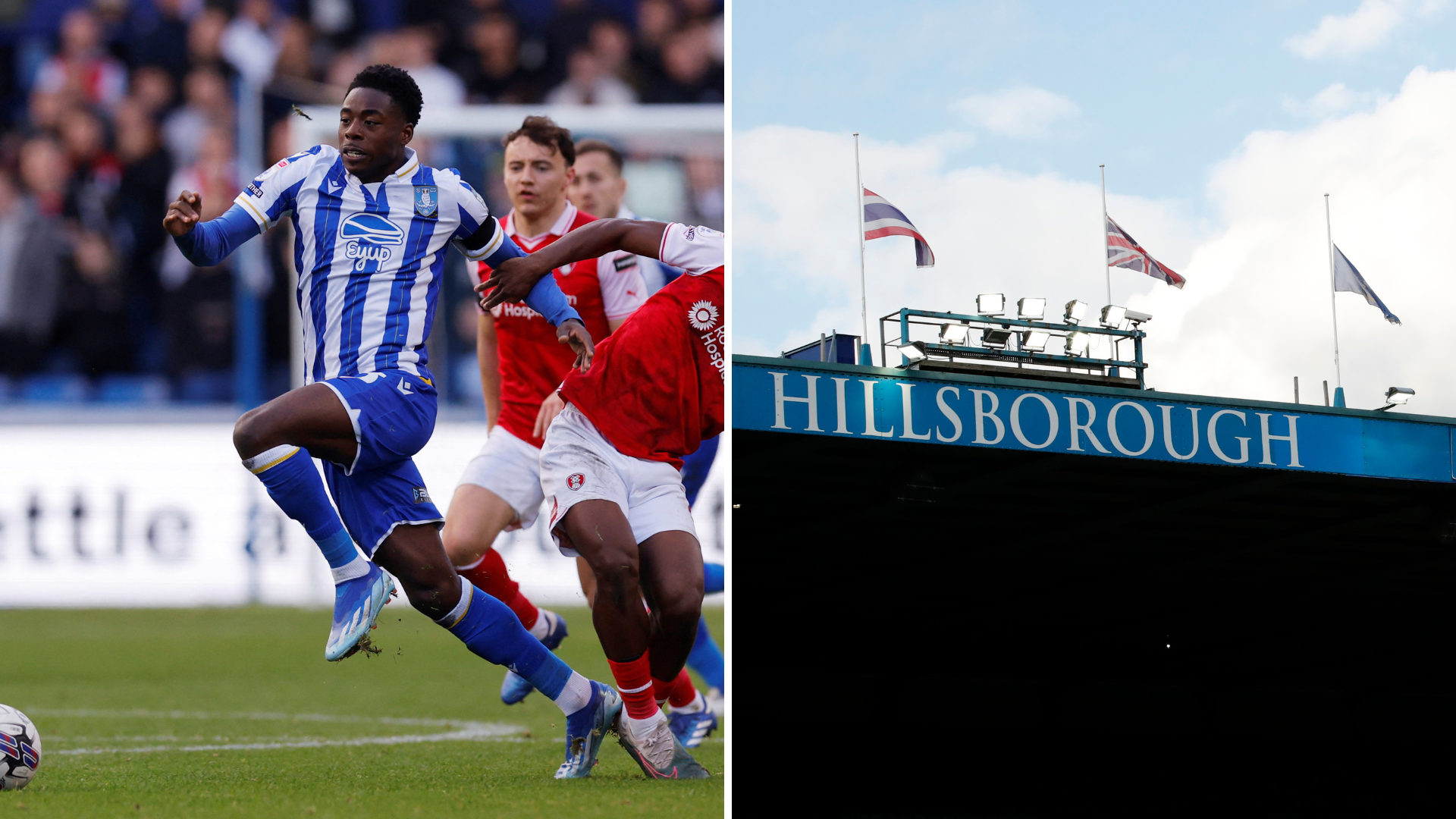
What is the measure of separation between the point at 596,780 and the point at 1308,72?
304 inches

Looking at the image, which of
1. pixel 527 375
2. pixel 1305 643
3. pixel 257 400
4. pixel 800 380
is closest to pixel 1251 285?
pixel 800 380

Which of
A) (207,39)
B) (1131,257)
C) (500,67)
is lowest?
(1131,257)

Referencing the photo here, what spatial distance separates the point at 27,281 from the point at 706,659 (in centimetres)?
650

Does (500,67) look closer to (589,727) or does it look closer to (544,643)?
(544,643)

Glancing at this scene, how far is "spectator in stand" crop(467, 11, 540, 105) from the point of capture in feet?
33.8

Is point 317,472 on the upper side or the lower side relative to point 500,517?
upper

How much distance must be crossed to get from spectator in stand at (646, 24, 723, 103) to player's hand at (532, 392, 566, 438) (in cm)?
278

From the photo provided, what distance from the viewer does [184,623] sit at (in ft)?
31.9

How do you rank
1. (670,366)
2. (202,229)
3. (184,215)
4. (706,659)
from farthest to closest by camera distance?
(706,659) → (670,366) → (202,229) → (184,215)

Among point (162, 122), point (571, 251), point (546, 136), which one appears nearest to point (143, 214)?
point (162, 122)

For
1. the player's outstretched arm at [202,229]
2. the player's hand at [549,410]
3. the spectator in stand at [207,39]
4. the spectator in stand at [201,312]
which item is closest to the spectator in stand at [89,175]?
the spectator in stand at [201,312]

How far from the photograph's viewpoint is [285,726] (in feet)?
22.0

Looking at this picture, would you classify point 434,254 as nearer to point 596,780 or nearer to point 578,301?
point 578,301

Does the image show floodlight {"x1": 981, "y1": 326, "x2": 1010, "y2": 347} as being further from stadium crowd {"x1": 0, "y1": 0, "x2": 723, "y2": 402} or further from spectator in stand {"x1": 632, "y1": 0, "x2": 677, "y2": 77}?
spectator in stand {"x1": 632, "y1": 0, "x2": 677, "y2": 77}
